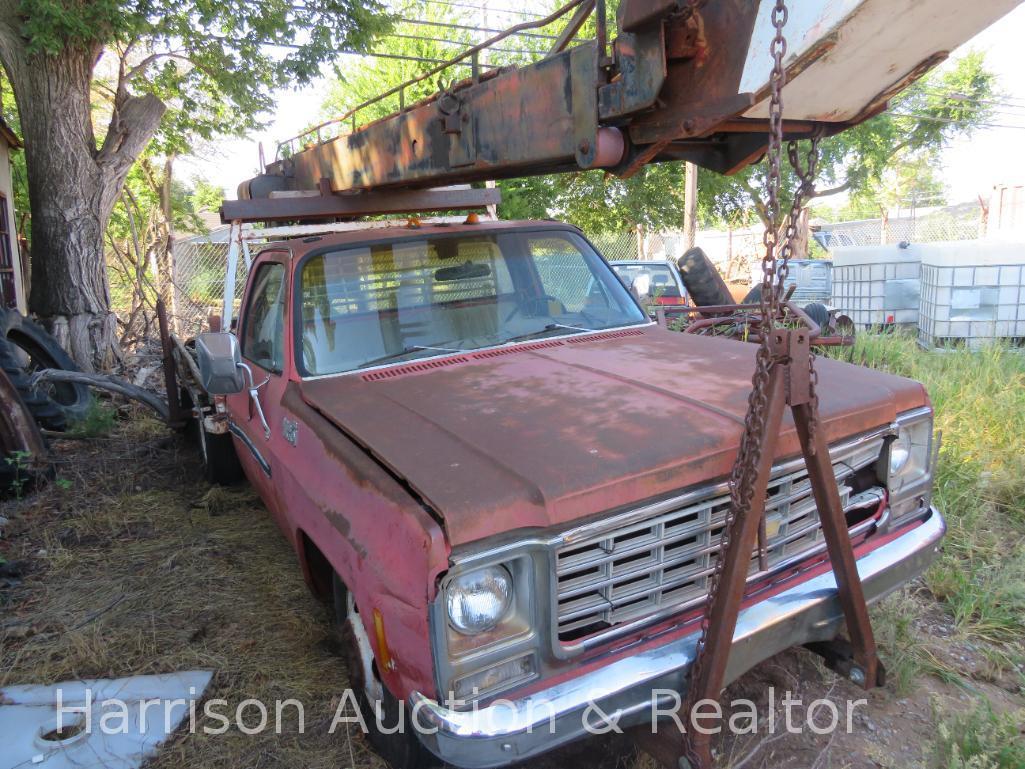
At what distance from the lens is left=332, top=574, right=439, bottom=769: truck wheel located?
2.45m

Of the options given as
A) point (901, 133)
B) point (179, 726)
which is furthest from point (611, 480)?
point (901, 133)

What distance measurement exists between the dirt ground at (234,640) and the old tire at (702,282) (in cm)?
692

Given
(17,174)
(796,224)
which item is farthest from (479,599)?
(17,174)

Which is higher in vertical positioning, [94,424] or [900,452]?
[900,452]

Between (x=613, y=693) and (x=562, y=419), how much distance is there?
3.02 feet

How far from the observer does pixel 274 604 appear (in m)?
3.75

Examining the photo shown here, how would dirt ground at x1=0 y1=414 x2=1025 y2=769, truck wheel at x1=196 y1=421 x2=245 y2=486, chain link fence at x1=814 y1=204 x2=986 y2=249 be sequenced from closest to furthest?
1. dirt ground at x1=0 y1=414 x2=1025 y2=769
2. truck wheel at x1=196 y1=421 x2=245 y2=486
3. chain link fence at x1=814 y1=204 x2=986 y2=249

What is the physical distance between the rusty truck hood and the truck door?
31cm

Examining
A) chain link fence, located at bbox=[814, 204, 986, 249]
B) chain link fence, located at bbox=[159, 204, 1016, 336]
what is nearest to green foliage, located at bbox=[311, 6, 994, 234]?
chain link fence, located at bbox=[159, 204, 1016, 336]

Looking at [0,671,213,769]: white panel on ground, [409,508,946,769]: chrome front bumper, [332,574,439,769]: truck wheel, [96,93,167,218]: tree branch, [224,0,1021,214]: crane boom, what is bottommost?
[0,671,213,769]: white panel on ground

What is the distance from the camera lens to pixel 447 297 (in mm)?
3670

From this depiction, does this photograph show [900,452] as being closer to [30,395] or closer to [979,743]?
[979,743]

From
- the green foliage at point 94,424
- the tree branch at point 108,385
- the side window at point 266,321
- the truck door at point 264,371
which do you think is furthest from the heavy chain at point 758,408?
the green foliage at point 94,424

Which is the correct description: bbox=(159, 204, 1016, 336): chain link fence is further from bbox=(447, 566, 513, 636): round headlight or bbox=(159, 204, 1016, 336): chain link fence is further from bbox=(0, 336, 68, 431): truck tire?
Answer: bbox=(447, 566, 513, 636): round headlight
